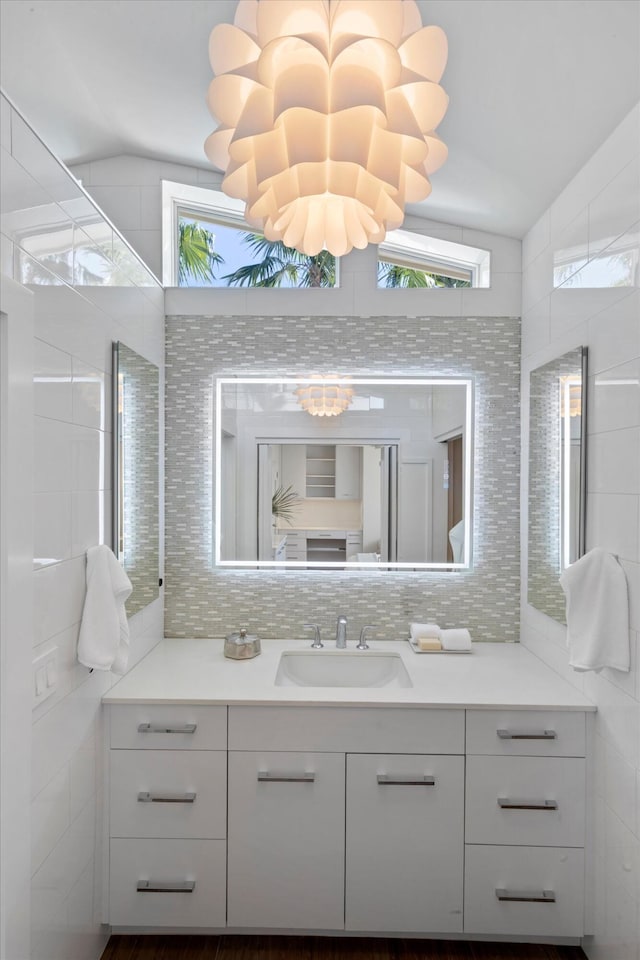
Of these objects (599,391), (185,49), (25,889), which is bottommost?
(25,889)

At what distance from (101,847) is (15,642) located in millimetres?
972

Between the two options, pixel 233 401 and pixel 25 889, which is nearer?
pixel 25 889

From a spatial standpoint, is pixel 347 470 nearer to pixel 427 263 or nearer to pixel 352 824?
pixel 427 263

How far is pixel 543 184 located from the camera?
6.77ft

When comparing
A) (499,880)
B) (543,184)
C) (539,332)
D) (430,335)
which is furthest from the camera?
(430,335)

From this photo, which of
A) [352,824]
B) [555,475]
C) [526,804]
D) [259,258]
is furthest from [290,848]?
[259,258]

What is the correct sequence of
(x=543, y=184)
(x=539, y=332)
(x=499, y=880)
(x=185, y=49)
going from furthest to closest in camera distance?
(x=539, y=332), (x=543, y=184), (x=499, y=880), (x=185, y=49)

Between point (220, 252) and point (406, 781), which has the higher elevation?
point (220, 252)

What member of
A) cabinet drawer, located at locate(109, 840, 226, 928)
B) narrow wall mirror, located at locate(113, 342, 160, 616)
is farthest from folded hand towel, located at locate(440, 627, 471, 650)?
narrow wall mirror, located at locate(113, 342, 160, 616)

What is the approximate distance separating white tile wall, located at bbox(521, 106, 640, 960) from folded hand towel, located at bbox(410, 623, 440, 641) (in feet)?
1.73

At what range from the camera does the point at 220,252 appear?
2604 mm

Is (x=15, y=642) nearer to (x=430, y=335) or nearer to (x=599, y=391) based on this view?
(x=599, y=391)

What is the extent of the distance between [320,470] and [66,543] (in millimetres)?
1195

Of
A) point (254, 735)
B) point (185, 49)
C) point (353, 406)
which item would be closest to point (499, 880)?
point (254, 735)
